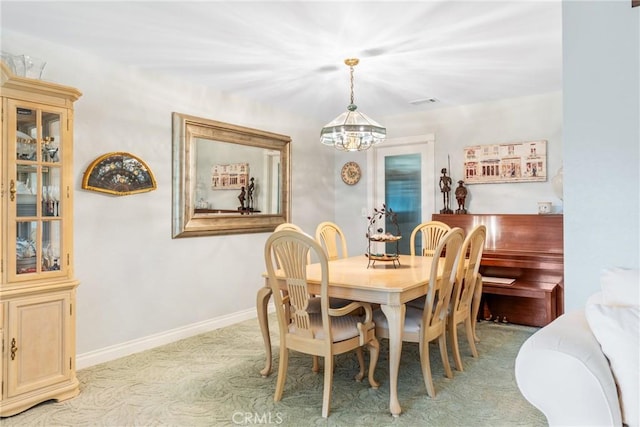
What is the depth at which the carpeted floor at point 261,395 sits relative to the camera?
88.1 inches

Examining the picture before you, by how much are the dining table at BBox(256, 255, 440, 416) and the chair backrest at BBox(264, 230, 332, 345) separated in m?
0.15

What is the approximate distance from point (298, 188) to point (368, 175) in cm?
98

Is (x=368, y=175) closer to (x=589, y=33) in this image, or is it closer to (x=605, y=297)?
(x=589, y=33)

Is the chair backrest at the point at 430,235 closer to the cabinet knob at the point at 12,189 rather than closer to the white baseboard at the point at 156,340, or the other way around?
the white baseboard at the point at 156,340

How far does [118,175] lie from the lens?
3.23 metres

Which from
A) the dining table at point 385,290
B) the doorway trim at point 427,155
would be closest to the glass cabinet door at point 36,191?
the dining table at point 385,290

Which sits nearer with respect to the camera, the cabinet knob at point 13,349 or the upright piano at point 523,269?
the cabinet knob at point 13,349

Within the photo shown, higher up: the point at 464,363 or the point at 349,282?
the point at 349,282

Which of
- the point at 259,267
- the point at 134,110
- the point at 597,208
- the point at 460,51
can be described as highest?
the point at 460,51

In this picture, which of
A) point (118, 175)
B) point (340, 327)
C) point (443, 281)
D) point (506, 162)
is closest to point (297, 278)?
point (340, 327)

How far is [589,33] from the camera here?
2039mm

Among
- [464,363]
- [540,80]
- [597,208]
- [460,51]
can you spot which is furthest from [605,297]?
[540,80]

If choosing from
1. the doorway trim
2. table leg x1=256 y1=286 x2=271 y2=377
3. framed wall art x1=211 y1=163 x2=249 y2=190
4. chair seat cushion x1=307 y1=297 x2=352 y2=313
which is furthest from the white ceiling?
chair seat cushion x1=307 y1=297 x2=352 y2=313

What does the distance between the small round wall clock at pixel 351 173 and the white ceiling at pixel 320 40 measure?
155cm
